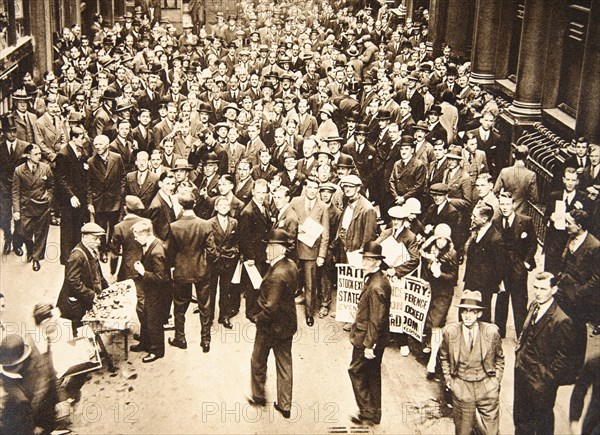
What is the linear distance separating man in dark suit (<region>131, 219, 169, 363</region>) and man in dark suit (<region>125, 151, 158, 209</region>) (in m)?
1.49

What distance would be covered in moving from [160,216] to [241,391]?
2583mm

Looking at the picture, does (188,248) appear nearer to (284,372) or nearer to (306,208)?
(306,208)

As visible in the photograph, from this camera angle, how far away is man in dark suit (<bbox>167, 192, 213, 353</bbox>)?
29.8 ft

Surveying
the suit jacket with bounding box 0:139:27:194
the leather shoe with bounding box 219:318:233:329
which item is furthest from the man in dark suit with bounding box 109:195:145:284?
the suit jacket with bounding box 0:139:27:194

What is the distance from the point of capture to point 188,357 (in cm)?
907

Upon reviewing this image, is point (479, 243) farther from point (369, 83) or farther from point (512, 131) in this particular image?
point (369, 83)

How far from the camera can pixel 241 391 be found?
27.6 feet

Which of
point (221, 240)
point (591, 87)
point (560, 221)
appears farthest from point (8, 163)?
point (591, 87)

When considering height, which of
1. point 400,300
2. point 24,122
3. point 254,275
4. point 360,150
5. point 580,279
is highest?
point 24,122

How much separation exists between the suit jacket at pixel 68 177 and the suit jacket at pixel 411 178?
443cm

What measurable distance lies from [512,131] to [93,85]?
26.0ft

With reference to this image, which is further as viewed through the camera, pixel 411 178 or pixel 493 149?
pixel 493 149

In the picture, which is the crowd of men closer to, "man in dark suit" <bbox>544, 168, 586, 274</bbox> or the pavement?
"man in dark suit" <bbox>544, 168, 586, 274</bbox>

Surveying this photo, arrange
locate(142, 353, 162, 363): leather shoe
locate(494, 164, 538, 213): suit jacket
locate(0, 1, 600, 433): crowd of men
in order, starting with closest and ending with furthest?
locate(0, 1, 600, 433): crowd of men < locate(142, 353, 162, 363): leather shoe < locate(494, 164, 538, 213): suit jacket
